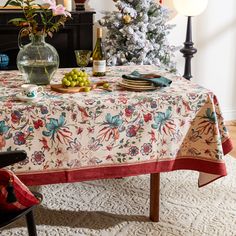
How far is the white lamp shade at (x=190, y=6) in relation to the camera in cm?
389

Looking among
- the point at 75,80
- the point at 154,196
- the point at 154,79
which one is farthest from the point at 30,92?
the point at 154,196

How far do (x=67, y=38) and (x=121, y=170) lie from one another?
2091 mm

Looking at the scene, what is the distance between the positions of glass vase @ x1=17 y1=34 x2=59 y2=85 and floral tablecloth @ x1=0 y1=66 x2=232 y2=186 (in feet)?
0.38

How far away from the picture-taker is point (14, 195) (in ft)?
6.02

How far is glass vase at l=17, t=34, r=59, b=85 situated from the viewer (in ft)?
8.29

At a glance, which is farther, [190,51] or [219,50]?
[219,50]

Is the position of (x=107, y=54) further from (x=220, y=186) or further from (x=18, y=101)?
(x=18, y=101)

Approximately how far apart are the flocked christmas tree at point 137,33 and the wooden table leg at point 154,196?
5.27 feet

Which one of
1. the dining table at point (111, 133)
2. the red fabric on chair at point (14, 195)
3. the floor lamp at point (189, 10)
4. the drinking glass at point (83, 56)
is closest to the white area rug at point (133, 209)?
the dining table at point (111, 133)

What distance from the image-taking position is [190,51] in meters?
4.19

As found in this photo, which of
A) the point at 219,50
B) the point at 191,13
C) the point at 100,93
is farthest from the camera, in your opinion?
the point at 219,50

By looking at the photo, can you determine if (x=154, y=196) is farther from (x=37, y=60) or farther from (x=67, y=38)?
(x=67, y=38)

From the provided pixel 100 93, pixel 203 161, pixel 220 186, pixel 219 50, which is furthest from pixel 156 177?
pixel 219 50

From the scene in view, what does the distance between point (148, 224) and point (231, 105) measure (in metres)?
2.49
